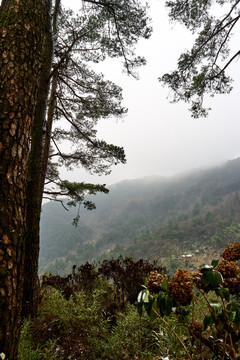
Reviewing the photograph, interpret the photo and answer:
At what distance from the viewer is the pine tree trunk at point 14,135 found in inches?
46.5

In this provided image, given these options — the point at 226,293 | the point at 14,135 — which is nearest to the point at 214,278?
the point at 226,293

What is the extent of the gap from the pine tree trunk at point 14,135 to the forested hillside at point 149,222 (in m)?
4.09

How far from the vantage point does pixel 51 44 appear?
324cm

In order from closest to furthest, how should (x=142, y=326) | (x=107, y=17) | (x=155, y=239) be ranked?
(x=142, y=326)
(x=107, y=17)
(x=155, y=239)

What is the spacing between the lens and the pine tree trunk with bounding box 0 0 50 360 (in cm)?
118

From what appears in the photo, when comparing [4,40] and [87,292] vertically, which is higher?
[4,40]

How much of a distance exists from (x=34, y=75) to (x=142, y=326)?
8.82 ft

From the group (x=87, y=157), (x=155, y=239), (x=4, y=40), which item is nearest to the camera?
(x=4, y=40)

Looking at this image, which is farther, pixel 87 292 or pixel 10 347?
pixel 87 292

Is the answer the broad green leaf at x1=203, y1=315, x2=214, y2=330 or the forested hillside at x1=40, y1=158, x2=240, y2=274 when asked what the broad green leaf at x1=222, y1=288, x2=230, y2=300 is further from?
the forested hillside at x1=40, y1=158, x2=240, y2=274

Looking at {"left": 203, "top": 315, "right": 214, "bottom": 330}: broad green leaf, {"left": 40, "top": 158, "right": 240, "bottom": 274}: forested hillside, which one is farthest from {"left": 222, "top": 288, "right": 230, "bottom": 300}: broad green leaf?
{"left": 40, "top": 158, "right": 240, "bottom": 274}: forested hillside

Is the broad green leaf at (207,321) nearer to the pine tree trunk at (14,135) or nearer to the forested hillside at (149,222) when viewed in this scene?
the pine tree trunk at (14,135)

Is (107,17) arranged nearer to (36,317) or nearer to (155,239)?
(36,317)

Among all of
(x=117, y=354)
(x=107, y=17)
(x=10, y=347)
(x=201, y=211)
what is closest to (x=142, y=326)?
(x=117, y=354)
